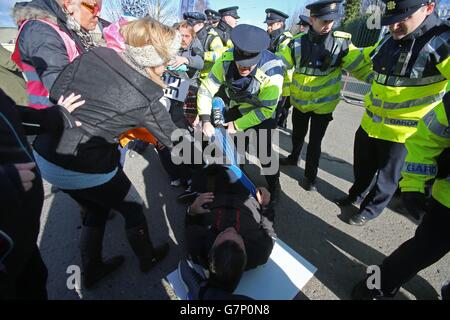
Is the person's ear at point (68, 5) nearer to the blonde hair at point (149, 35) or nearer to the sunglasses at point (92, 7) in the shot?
the sunglasses at point (92, 7)

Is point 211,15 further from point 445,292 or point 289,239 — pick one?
point 445,292

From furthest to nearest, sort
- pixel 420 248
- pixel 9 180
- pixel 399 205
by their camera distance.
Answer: pixel 399 205 → pixel 420 248 → pixel 9 180

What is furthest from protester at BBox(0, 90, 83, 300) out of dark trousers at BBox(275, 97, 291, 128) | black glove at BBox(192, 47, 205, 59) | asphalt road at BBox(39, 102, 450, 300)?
dark trousers at BBox(275, 97, 291, 128)

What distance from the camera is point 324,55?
7.91ft

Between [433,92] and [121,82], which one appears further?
[433,92]

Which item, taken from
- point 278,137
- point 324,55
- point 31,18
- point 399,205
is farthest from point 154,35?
point 278,137

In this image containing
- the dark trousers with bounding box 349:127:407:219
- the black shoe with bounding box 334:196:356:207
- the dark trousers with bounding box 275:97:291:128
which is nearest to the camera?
the dark trousers with bounding box 349:127:407:219

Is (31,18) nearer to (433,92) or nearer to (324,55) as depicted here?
(324,55)

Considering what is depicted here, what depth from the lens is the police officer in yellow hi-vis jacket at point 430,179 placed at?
126 cm

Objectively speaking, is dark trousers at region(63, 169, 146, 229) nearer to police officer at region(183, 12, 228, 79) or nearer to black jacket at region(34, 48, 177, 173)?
black jacket at region(34, 48, 177, 173)

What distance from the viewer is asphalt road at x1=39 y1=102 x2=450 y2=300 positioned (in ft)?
6.09

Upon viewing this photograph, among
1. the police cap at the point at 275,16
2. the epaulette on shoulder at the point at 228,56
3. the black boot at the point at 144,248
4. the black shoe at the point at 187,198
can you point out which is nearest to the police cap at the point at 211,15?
the police cap at the point at 275,16

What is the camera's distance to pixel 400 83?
6.19 ft
